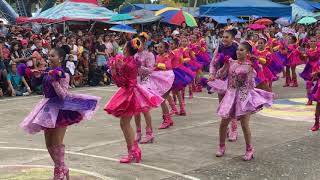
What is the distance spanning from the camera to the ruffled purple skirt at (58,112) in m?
5.68

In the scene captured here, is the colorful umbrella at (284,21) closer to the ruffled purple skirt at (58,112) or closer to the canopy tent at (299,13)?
the canopy tent at (299,13)

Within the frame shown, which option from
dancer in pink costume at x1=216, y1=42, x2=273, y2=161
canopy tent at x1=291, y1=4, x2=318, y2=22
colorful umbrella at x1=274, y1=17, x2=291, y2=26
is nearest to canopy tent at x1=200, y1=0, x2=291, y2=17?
dancer in pink costume at x1=216, y1=42, x2=273, y2=161

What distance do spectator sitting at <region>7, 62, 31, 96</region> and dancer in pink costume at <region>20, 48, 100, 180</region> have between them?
9302 millimetres

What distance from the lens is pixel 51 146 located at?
593 centimetres

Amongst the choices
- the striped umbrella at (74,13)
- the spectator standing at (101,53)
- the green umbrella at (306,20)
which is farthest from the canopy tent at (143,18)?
the green umbrella at (306,20)

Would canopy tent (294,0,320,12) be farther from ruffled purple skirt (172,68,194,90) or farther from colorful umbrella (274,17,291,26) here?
ruffled purple skirt (172,68,194,90)

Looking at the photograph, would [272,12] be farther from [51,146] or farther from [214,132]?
[51,146]

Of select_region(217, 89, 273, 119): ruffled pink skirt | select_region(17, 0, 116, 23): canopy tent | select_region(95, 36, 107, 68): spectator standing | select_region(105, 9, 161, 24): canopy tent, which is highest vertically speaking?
select_region(17, 0, 116, 23): canopy tent

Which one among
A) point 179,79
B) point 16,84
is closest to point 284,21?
point 16,84

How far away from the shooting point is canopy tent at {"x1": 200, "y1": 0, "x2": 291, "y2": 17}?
19.8m

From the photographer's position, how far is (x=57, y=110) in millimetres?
5770

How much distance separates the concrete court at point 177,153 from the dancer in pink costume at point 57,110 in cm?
50

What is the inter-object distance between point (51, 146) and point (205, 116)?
554cm

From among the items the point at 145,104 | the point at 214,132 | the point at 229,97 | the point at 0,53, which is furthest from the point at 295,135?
the point at 0,53
